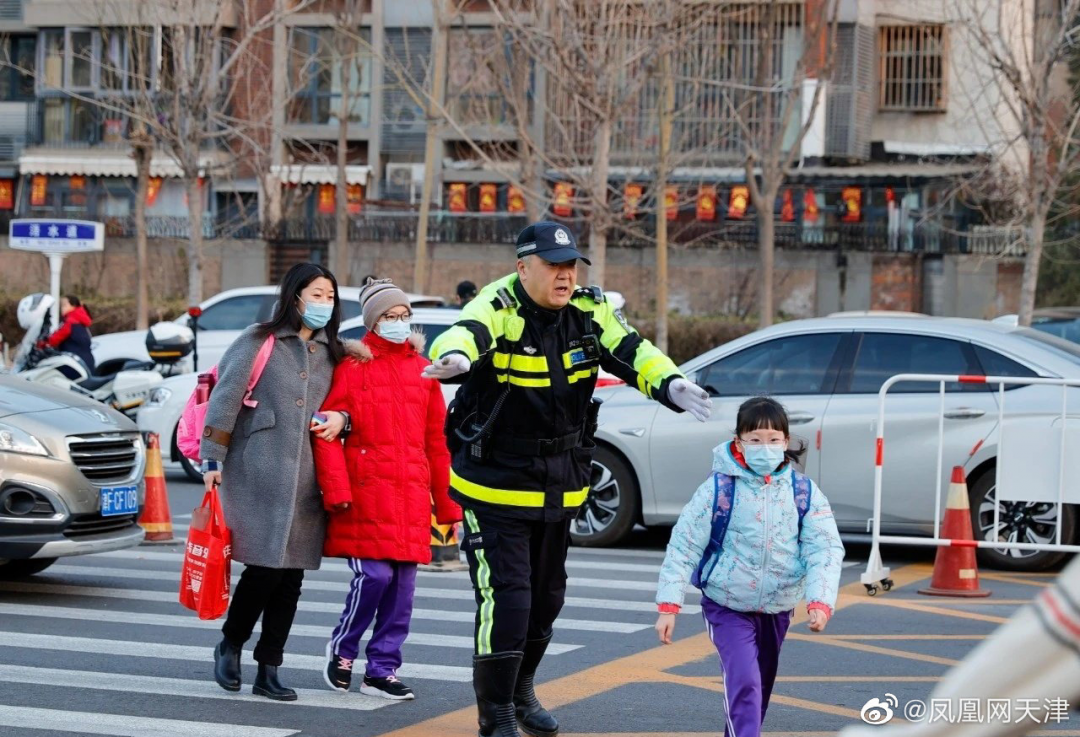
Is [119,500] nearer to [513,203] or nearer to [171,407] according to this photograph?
[171,407]

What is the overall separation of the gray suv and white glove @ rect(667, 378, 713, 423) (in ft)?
14.0

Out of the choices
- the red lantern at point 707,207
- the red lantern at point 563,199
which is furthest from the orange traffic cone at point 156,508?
the red lantern at point 707,207

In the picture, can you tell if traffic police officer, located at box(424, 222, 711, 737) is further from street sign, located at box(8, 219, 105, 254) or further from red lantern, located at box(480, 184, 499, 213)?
red lantern, located at box(480, 184, 499, 213)

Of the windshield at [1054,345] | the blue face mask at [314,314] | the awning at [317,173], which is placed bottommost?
the windshield at [1054,345]

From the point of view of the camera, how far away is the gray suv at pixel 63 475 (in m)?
8.57

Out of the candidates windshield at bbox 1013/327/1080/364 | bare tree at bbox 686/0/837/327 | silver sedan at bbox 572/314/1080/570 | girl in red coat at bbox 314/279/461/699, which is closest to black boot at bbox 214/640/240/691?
girl in red coat at bbox 314/279/461/699

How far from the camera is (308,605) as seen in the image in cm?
907

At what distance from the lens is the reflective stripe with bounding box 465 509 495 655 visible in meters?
5.75

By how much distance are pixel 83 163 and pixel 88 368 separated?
28557 mm

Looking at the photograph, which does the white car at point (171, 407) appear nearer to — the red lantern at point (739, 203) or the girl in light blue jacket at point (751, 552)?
the girl in light blue jacket at point (751, 552)

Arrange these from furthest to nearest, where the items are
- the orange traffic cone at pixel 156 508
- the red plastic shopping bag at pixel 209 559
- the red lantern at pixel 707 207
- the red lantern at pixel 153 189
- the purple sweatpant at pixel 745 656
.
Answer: the red lantern at pixel 153 189
the red lantern at pixel 707 207
the orange traffic cone at pixel 156 508
the red plastic shopping bag at pixel 209 559
the purple sweatpant at pixel 745 656

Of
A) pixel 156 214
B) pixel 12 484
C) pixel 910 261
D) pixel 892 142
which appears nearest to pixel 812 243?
pixel 910 261

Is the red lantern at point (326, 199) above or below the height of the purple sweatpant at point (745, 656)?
above

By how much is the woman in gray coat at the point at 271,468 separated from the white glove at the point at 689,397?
159 cm
